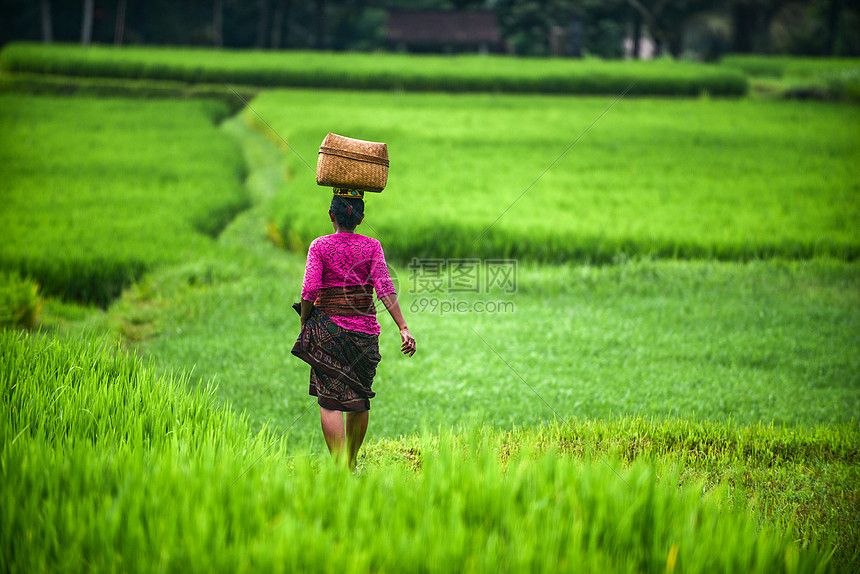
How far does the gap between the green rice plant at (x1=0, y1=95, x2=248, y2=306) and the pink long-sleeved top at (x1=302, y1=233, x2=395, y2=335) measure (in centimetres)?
360

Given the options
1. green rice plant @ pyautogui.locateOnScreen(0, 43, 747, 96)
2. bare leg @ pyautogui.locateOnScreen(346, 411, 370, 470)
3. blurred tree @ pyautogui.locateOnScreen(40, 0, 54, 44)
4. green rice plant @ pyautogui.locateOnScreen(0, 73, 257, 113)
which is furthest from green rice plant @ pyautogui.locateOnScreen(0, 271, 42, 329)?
blurred tree @ pyautogui.locateOnScreen(40, 0, 54, 44)

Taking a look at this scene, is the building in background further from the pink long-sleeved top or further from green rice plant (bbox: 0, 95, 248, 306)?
the pink long-sleeved top

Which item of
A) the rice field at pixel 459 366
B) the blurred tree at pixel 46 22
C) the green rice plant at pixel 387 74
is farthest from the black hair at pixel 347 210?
the blurred tree at pixel 46 22

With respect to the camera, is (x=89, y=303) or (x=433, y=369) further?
(x=89, y=303)

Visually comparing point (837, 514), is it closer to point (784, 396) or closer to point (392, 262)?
point (784, 396)

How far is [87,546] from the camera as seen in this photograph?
5.20 feet

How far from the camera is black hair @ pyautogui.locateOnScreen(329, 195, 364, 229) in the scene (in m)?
2.37

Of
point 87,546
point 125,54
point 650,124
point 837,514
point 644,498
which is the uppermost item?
point 125,54

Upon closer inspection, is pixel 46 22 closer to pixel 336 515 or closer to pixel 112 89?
pixel 112 89

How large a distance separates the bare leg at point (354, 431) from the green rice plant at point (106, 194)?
3.66 meters

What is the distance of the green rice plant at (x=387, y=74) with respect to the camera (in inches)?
772

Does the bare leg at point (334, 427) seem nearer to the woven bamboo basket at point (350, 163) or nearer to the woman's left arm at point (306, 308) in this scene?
the woman's left arm at point (306, 308)

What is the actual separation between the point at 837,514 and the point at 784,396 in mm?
1459

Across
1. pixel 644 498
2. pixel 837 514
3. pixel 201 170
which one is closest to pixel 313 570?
pixel 644 498
